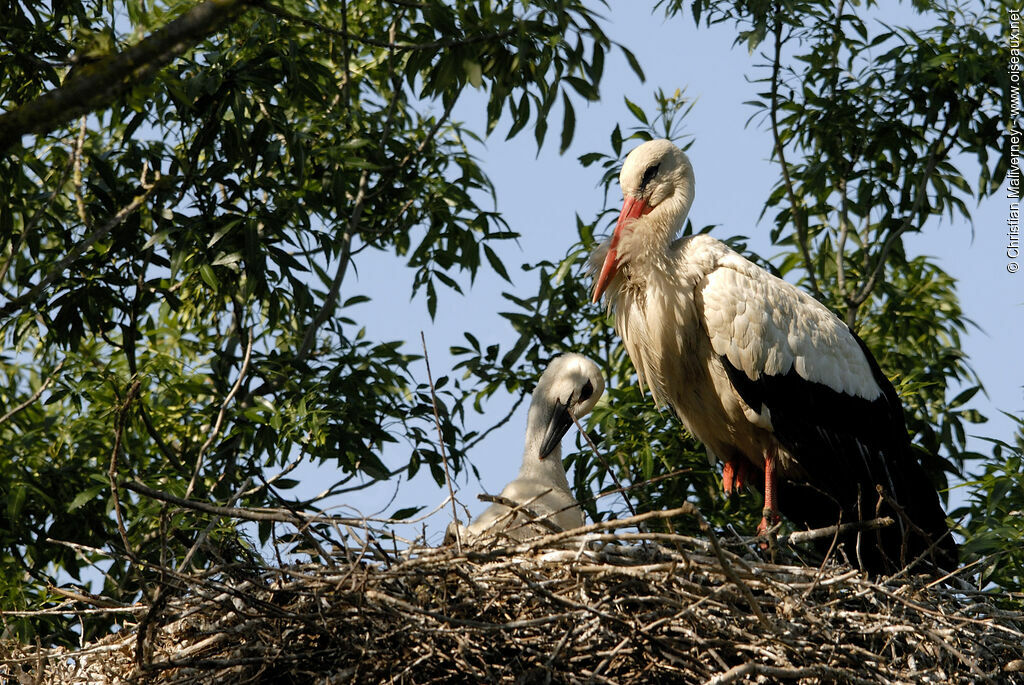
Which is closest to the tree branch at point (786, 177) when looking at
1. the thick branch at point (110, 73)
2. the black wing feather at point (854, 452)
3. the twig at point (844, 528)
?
the black wing feather at point (854, 452)

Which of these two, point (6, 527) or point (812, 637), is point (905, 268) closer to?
point (812, 637)

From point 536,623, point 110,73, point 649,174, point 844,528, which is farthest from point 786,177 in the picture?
point 110,73

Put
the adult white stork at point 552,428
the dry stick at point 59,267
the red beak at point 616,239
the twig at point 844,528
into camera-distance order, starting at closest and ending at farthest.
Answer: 1. the twig at point 844,528
2. the dry stick at point 59,267
3. the adult white stork at point 552,428
4. the red beak at point 616,239

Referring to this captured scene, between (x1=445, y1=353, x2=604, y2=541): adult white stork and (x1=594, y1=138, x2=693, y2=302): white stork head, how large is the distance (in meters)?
0.39

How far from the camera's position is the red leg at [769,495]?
4.81 metres

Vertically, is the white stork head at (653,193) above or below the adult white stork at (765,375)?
above

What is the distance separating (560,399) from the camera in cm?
512

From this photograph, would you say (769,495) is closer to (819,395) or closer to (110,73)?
(819,395)

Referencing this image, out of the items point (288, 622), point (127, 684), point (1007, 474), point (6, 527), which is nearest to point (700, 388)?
point (1007, 474)

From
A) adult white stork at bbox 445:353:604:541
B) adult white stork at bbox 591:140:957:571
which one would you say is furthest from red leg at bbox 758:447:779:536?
adult white stork at bbox 445:353:604:541

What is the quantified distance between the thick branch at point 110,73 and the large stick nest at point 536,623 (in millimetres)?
1486

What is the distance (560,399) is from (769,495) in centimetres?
90

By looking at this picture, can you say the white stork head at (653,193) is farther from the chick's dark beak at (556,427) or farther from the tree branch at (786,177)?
the tree branch at (786,177)

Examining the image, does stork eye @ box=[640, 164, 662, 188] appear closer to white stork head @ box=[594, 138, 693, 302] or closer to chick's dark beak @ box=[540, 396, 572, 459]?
white stork head @ box=[594, 138, 693, 302]
